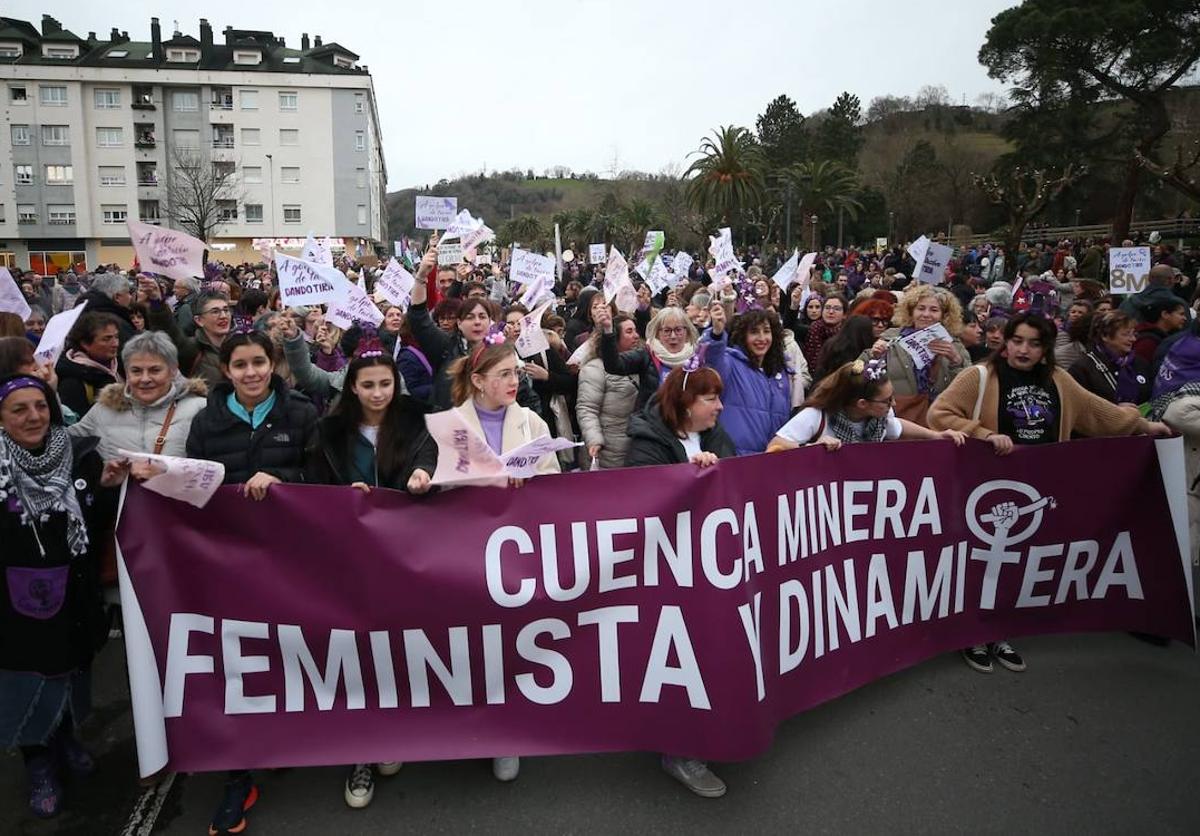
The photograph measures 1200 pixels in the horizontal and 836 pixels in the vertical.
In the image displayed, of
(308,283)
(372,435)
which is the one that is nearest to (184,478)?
(372,435)

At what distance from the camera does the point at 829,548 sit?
3666 mm

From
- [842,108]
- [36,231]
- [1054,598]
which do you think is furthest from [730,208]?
[36,231]

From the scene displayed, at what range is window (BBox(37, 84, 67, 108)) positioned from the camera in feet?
186

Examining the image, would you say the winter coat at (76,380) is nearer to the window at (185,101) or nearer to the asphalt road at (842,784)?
the asphalt road at (842,784)

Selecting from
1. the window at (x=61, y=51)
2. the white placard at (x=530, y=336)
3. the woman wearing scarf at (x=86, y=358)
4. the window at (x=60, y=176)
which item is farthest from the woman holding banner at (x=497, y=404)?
the window at (x=61, y=51)

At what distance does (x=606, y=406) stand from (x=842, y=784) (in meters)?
2.74

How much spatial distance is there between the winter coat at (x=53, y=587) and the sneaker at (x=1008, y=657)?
4.40 metres

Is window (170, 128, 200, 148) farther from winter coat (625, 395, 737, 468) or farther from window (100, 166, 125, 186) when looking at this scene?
winter coat (625, 395, 737, 468)

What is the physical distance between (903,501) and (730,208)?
45435 millimetres

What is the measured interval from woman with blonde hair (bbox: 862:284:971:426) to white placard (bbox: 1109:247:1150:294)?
4.81 meters

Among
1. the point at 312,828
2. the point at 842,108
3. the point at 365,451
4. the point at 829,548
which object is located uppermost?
the point at 842,108

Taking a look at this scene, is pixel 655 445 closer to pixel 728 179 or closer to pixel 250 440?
pixel 250 440

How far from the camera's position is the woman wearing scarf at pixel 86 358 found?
512cm

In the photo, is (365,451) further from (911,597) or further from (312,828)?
(911,597)
